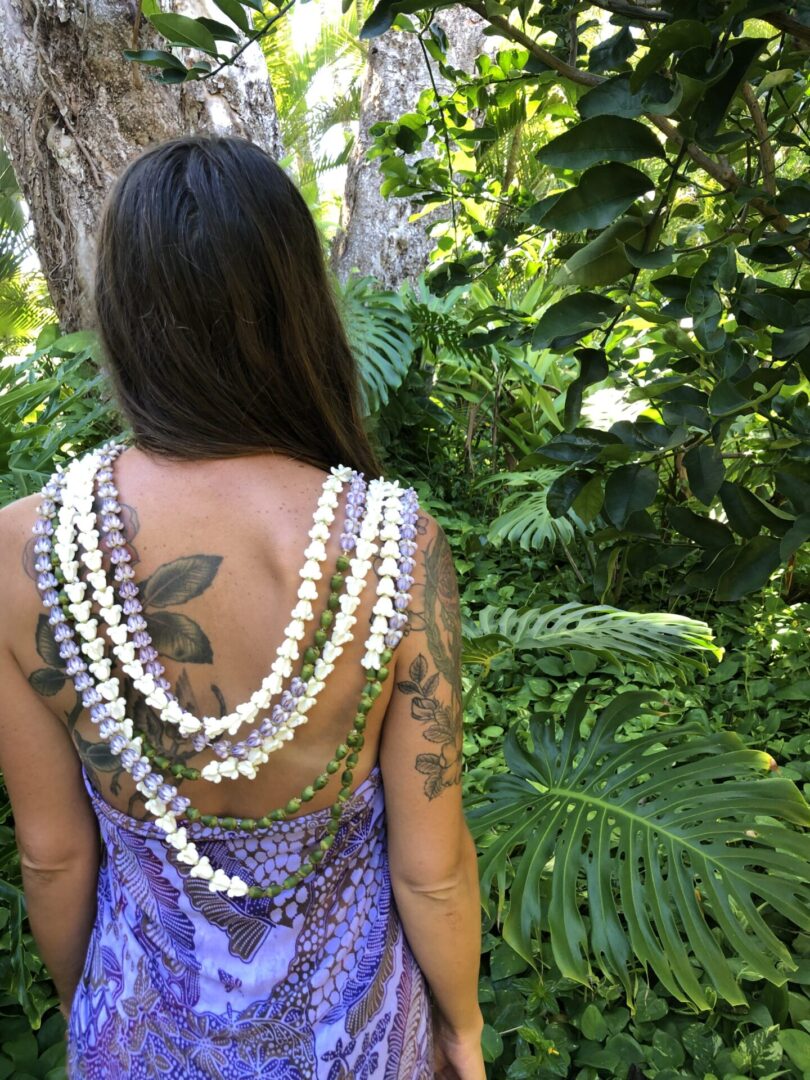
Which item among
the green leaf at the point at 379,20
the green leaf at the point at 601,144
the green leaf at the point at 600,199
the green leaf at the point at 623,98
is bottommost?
the green leaf at the point at 600,199

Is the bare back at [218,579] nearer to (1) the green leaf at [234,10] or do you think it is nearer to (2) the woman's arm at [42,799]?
(2) the woman's arm at [42,799]

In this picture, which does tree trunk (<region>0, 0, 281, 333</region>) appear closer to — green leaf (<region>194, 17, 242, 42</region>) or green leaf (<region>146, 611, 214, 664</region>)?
green leaf (<region>194, 17, 242, 42</region>)

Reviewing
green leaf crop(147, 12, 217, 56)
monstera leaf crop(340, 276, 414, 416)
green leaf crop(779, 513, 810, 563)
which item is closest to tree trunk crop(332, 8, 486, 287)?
monstera leaf crop(340, 276, 414, 416)

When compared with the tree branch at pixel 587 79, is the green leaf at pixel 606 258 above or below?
below

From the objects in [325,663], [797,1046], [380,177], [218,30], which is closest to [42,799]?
[325,663]

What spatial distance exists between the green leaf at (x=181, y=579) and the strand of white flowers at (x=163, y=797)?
7 cm

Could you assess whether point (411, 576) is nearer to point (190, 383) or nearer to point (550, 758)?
point (190, 383)

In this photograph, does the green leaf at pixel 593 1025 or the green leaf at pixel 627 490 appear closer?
the green leaf at pixel 627 490

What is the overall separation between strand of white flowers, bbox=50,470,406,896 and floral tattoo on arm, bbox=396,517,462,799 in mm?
115

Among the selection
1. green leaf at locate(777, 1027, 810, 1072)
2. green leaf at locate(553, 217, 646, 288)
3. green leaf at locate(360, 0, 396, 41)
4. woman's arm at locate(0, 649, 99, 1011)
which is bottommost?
green leaf at locate(777, 1027, 810, 1072)

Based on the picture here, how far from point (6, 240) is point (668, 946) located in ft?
15.4

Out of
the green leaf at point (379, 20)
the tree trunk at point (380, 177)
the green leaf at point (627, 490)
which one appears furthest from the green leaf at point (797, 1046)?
the tree trunk at point (380, 177)

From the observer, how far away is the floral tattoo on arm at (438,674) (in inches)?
38.3

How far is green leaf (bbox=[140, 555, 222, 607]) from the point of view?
891 millimetres
